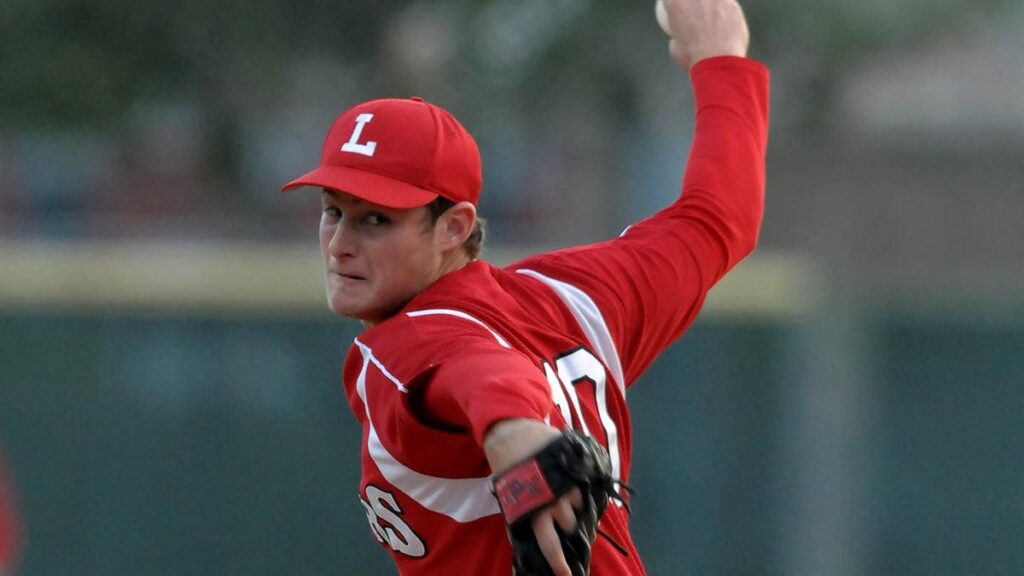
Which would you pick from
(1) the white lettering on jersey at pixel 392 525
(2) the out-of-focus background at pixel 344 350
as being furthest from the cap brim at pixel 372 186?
(2) the out-of-focus background at pixel 344 350

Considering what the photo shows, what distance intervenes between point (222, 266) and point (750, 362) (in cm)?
287

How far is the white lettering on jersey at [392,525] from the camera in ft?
9.34

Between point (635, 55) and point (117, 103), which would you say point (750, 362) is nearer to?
point (635, 55)

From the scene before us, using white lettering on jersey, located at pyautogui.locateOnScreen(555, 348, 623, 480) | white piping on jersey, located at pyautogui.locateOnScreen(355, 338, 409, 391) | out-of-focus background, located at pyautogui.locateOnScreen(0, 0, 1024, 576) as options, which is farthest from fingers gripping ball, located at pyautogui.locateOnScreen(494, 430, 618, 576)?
out-of-focus background, located at pyautogui.locateOnScreen(0, 0, 1024, 576)

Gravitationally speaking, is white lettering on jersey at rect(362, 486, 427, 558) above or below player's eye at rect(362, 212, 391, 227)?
below

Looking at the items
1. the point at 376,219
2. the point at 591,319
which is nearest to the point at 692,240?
the point at 591,319

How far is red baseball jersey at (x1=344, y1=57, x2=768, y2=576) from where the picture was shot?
2.54 m

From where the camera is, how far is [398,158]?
2.82m

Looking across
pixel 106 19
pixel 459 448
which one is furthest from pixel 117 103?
pixel 459 448

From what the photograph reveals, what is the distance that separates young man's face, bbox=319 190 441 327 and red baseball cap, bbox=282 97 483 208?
6 centimetres

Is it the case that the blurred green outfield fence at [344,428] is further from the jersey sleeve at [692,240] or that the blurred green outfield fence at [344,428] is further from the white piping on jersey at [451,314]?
the white piping on jersey at [451,314]

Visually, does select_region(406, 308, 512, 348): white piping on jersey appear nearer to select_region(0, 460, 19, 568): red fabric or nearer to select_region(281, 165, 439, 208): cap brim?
select_region(281, 165, 439, 208): cap brim

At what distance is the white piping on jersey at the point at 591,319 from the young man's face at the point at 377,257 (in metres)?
0.29

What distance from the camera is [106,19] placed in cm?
915
